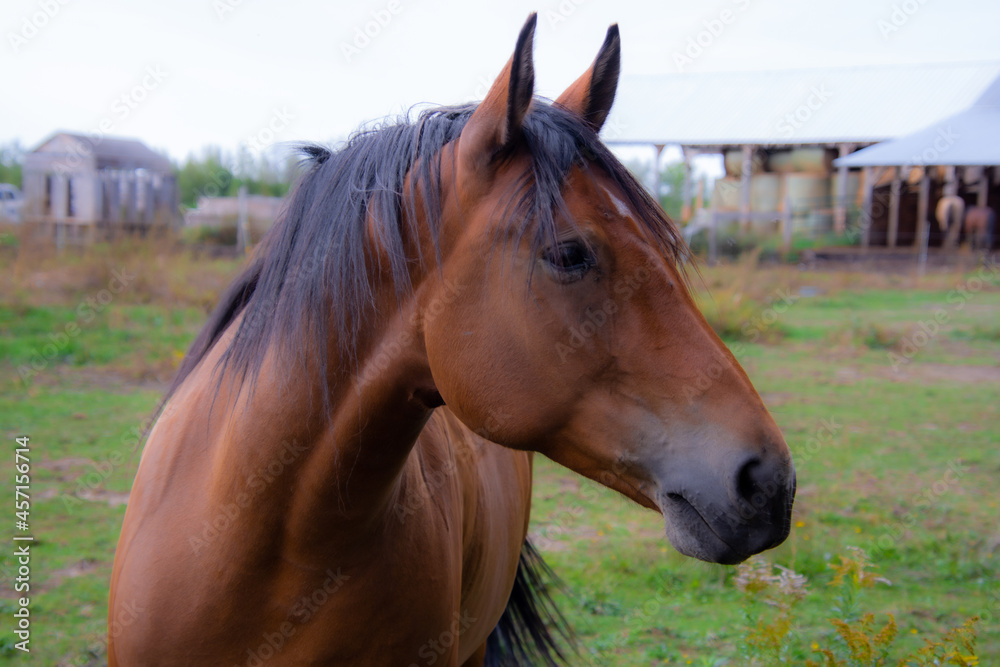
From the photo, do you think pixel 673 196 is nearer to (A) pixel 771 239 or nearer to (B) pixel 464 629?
(A) pixel 771 239

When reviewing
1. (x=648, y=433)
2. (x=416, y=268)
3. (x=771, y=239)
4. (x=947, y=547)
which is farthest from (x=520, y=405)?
(x=771, y=239)

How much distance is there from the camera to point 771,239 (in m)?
19.2

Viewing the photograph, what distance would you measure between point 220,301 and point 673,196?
1231 inches

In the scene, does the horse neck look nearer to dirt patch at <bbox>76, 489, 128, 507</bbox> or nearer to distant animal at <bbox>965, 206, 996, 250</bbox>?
dirt patch at <bbox>76, 489, 128, 507</bbox>

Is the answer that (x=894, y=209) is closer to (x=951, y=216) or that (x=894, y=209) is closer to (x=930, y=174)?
(x=951, y=216)

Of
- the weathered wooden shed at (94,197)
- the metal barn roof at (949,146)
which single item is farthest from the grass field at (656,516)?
the metal barn roof at (949,146)

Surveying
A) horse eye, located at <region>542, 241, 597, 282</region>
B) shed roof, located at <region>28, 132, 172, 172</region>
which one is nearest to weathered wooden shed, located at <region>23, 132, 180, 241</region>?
shed roof, located at <region>28, 132, 172, 172</region>

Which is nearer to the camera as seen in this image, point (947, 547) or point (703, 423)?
point (703, 423)

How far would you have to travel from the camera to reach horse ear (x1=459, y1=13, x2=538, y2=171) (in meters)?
1.27

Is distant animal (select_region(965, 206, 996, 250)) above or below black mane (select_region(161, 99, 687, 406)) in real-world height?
above

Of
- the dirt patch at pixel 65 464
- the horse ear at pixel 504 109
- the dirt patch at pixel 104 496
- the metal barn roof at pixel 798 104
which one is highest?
the metal barn roof at pixel 798 104

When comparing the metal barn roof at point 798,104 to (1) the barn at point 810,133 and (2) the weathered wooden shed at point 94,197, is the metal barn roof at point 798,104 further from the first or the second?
(2) the weathered wooden shed at point 94,197

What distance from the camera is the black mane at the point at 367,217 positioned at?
1385 millimetres

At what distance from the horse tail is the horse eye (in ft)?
6.92
